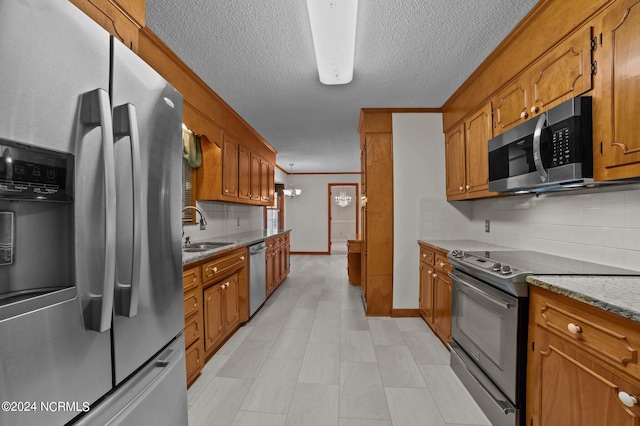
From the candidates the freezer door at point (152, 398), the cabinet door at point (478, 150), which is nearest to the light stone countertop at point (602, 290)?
the cabinet door at point (478, 150)

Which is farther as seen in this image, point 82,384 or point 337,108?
point 337,108

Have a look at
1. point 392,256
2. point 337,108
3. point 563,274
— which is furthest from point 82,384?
point 337,108

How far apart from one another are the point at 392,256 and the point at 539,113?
6.94ft

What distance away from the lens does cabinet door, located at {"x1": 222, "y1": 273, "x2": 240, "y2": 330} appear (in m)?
2.71

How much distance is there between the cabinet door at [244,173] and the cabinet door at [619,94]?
3487mm

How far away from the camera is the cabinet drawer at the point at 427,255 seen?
298 centimetres

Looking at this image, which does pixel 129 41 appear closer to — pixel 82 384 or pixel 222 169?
pixel 82 384

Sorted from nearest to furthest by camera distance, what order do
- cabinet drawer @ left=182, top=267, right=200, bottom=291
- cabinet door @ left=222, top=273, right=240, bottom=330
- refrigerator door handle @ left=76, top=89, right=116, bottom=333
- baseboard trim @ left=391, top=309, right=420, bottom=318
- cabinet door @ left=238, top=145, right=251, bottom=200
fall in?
refrigerator door handle @ left=76, top=89, right=116, bottom=333 → cabinet drawer @ left=182, top=267, right=200, bottom=291 → cabinet door @ left=222, top=273, right=240, bottom=330 → baseboard trim @ left=391, top=309, right=420, bottom=318 → cabinet door @ left=238, top=145, right=251, bottom=200

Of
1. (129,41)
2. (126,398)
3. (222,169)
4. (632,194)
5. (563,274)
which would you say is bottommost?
(126,398)

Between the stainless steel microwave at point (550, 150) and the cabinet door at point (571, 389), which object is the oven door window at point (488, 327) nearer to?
the cabinet door at point (571, 389)

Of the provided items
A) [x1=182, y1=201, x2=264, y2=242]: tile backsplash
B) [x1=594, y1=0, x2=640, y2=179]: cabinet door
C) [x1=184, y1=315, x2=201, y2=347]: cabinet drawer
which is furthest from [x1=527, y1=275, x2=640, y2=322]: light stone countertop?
[x1=182, y1=201, x2=264, y2=242]: tile backsplash

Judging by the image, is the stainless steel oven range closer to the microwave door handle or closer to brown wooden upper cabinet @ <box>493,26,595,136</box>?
the microwave door handle

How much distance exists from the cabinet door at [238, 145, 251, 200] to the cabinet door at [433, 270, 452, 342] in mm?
2664

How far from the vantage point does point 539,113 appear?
72.1 inches
